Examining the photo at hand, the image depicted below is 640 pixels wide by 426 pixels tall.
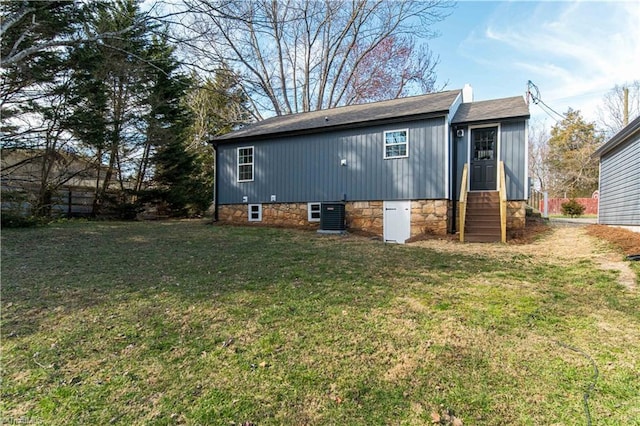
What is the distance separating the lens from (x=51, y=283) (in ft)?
14.4

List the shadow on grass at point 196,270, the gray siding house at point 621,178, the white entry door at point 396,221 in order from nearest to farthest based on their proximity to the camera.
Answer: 1. the shadow on grass at point 196,270
2. the gray siding house at point 621,178
3. the white entry door at point 396,221

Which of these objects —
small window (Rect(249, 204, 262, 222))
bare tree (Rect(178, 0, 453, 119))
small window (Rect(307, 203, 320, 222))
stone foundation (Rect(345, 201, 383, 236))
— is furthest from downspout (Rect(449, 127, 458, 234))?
bare tree (Rect(178, 0, 453, 119))

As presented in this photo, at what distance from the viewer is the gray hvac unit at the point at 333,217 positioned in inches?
392

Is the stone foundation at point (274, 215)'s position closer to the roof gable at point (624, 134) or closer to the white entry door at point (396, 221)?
the white entry door at point (396, 221)

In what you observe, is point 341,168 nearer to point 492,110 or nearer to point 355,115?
point 355,115

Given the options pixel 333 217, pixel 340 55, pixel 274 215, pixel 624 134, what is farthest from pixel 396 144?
pixel 340 55

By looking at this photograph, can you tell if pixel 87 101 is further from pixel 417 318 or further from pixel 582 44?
pixel 582 44

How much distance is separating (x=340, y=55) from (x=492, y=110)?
517 inches

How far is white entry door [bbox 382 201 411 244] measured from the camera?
960 centimetres

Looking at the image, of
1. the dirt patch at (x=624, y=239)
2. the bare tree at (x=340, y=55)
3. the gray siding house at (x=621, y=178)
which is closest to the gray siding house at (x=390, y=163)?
the dirt patch at (x=624, y=239)

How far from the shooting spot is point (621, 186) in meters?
9.03

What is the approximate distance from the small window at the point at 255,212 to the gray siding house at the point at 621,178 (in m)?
10.1

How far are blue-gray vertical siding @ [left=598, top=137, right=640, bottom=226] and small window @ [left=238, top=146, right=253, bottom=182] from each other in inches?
417

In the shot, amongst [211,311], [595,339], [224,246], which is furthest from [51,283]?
[595,339]
